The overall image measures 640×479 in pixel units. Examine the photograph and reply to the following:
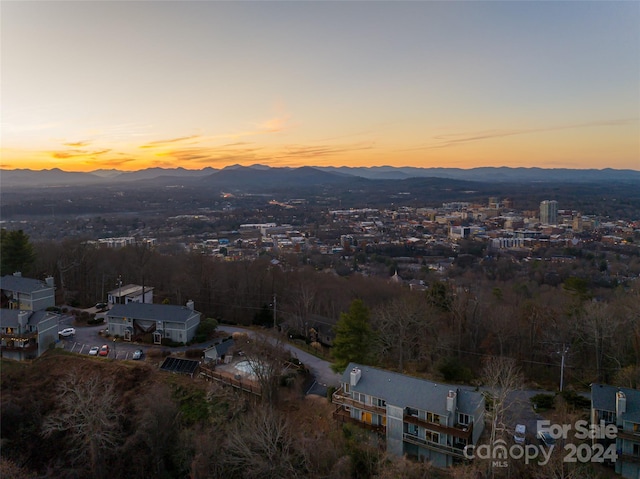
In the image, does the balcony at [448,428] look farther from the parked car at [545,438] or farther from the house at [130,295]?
the house at [130,295]

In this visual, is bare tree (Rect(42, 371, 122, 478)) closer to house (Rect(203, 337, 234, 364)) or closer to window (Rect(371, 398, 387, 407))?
house (Rect(203, 337, 234, 364))

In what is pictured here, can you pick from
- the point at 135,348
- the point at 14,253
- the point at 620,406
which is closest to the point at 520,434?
the point at 620,406

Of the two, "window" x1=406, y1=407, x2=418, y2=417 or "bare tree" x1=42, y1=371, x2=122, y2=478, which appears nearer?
"window" x1=406, y1=407, x2=418, y2=417

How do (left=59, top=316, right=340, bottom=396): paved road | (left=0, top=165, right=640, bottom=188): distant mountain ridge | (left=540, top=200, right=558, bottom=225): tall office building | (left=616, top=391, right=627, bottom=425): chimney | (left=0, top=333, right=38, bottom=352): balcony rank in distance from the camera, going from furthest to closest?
(left=0, top=165, right=640, bottom=188): distant mountain ridge → (left=540, top=200, right=558, bottom=225): tall office building → (left=0, top=333, right=38, bottom=352): balcony → (left=59, top=316, right=340, bottom=396): paved road → (left=616, top=391, right=627, bottom=425): chimney

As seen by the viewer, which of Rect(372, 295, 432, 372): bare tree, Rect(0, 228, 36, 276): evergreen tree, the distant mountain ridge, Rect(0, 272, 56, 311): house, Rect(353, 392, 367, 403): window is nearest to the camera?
Rect(353, 392, 367, 403): window

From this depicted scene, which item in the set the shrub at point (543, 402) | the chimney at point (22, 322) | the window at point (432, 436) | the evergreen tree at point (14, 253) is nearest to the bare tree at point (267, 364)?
the window at point (432, 436)

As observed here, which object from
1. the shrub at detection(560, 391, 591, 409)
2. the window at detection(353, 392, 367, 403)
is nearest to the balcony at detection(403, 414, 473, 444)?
the window at detection(353, 392, 367, 403)

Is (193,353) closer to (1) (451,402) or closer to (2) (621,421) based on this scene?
(1) (451,402)
